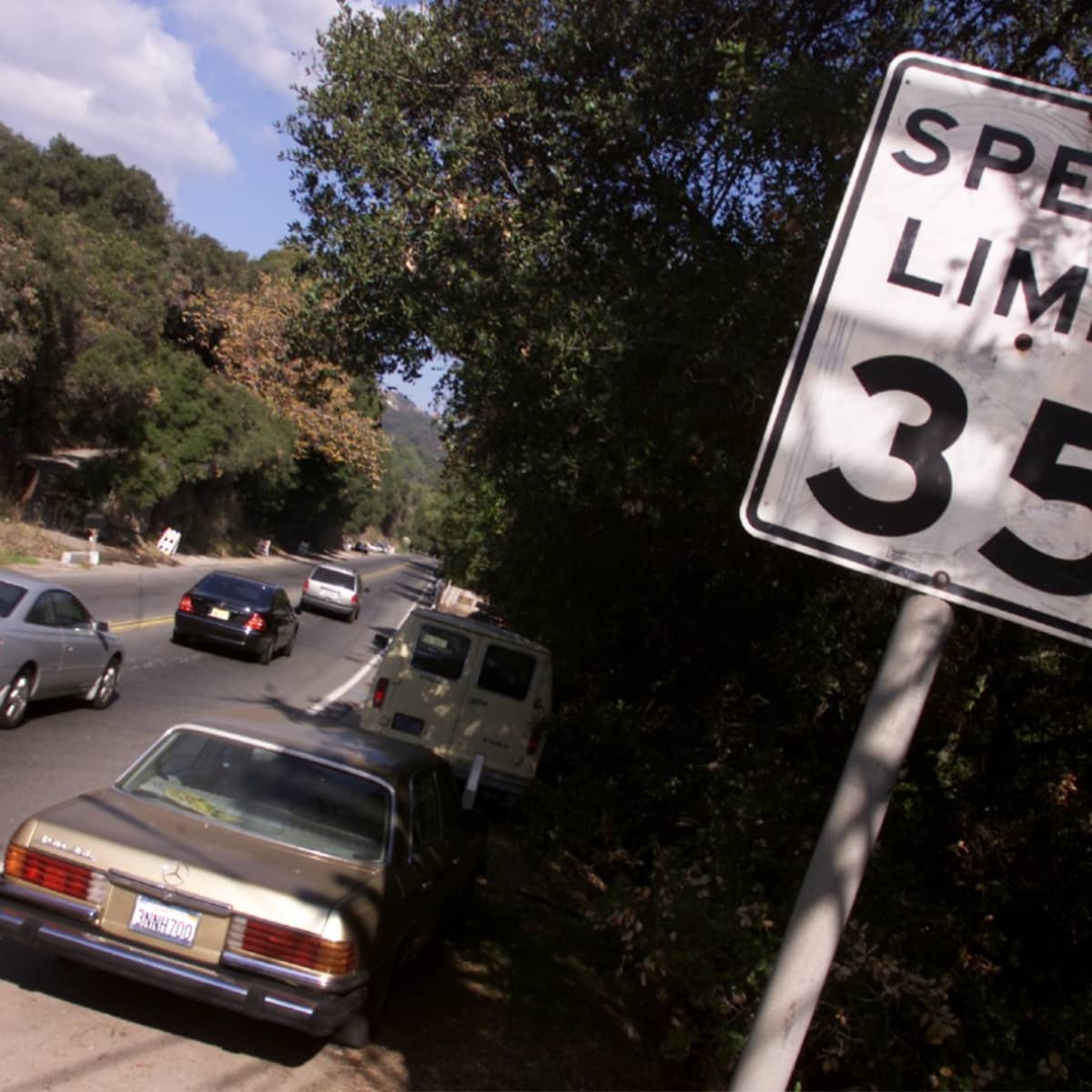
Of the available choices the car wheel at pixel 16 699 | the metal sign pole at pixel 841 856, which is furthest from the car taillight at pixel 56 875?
the car wheel at pixel 16 699

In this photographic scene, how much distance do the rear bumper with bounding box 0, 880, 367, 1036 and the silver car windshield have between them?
82cm

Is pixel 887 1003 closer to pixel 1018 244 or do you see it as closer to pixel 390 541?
pixel 1018 244

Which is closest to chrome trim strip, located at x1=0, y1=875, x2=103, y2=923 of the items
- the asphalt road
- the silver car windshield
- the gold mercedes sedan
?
the gold mercedes sedan

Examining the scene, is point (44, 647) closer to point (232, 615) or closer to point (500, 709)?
point (500, 709)

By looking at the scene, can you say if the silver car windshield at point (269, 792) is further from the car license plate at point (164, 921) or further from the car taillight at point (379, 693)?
the car taillight at point (379, 693)

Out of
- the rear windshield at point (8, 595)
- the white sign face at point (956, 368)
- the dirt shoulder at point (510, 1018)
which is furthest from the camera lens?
the rear windshield at point (8, 595)

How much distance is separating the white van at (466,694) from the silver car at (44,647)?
306 centimetres

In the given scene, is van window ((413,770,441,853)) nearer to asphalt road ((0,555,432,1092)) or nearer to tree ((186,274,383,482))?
Answer: asphalt road ((0,555,432,1092))

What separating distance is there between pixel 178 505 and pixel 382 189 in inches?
1741

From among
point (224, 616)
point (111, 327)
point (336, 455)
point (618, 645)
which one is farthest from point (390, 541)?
point (618, 645)

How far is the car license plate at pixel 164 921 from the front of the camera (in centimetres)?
538

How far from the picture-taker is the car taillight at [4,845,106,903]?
5480 millimetres

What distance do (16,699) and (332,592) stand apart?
82.8 feet

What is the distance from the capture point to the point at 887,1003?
526cm
